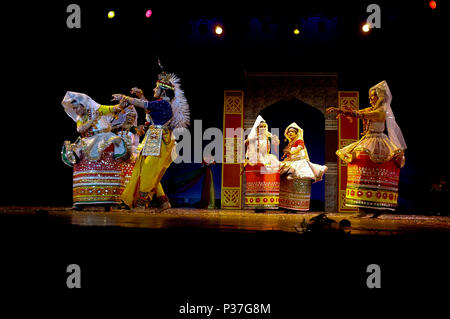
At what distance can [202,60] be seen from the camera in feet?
31.9

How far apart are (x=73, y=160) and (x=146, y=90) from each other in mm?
4158

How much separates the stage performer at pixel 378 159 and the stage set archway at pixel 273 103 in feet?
11.5

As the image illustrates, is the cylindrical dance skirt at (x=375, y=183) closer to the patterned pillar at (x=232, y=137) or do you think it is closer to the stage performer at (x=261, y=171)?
the stage performer at (x=261, y=171)

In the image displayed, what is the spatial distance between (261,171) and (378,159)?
2.25 metres

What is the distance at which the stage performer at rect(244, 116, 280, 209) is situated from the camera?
24.4 ft

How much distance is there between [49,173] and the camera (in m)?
8.38

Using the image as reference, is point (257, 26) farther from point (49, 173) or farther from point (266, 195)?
point (49, 173)

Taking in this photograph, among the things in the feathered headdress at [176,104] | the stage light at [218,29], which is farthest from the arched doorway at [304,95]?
the feathered headdress at [176,104]

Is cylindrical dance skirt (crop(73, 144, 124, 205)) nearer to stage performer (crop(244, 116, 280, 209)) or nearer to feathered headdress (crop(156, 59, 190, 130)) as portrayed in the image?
feathered headdress (crop(156, 59, 190, 130))

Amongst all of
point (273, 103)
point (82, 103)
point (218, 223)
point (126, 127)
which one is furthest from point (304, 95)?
point (218, 223)

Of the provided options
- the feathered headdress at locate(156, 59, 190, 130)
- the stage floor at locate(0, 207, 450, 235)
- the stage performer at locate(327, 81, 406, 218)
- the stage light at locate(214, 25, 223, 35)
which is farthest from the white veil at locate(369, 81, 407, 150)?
the stage light at locate(214, 25, 223, 35)

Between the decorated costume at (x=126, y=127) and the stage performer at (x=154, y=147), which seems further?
the decorated costume at (x=126, y=127)

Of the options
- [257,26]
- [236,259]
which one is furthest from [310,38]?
[236,259]

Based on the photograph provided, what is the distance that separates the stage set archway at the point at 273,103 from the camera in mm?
9492
